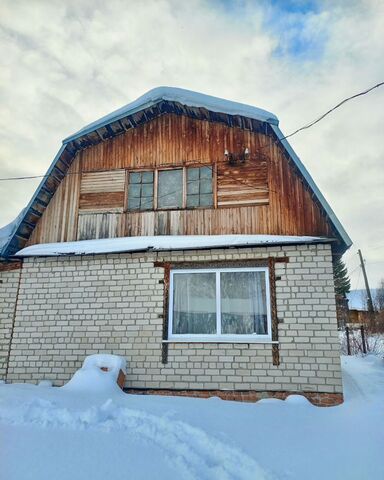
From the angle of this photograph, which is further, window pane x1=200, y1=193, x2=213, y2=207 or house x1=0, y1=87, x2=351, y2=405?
window pane x1=200, y1=193, x2=213, y2=207

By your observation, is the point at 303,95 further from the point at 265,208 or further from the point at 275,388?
the point at 275,388

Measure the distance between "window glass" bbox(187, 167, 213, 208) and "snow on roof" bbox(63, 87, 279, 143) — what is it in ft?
3.92

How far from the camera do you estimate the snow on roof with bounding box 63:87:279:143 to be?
21.1 ft

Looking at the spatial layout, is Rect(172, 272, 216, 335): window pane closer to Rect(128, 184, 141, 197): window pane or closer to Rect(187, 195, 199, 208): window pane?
Rect(187, 195, 199, 208): window pane

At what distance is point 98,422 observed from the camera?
3348 mm

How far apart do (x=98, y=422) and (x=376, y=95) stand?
5.71m

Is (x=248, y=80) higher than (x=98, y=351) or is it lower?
higher

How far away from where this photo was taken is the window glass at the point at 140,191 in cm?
710

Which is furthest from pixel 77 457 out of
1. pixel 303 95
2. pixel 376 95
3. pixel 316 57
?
pixel 303 95

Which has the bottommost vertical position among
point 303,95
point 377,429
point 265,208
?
point 377,429

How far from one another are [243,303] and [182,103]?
158 inches

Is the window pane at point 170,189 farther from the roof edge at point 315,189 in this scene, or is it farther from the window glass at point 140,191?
the roof edge at point 315,189

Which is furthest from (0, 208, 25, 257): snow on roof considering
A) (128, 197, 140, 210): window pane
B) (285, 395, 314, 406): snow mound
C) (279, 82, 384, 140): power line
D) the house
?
(285, 395, 314, 406): snow mound

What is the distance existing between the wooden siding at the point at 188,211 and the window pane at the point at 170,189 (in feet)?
0.58
